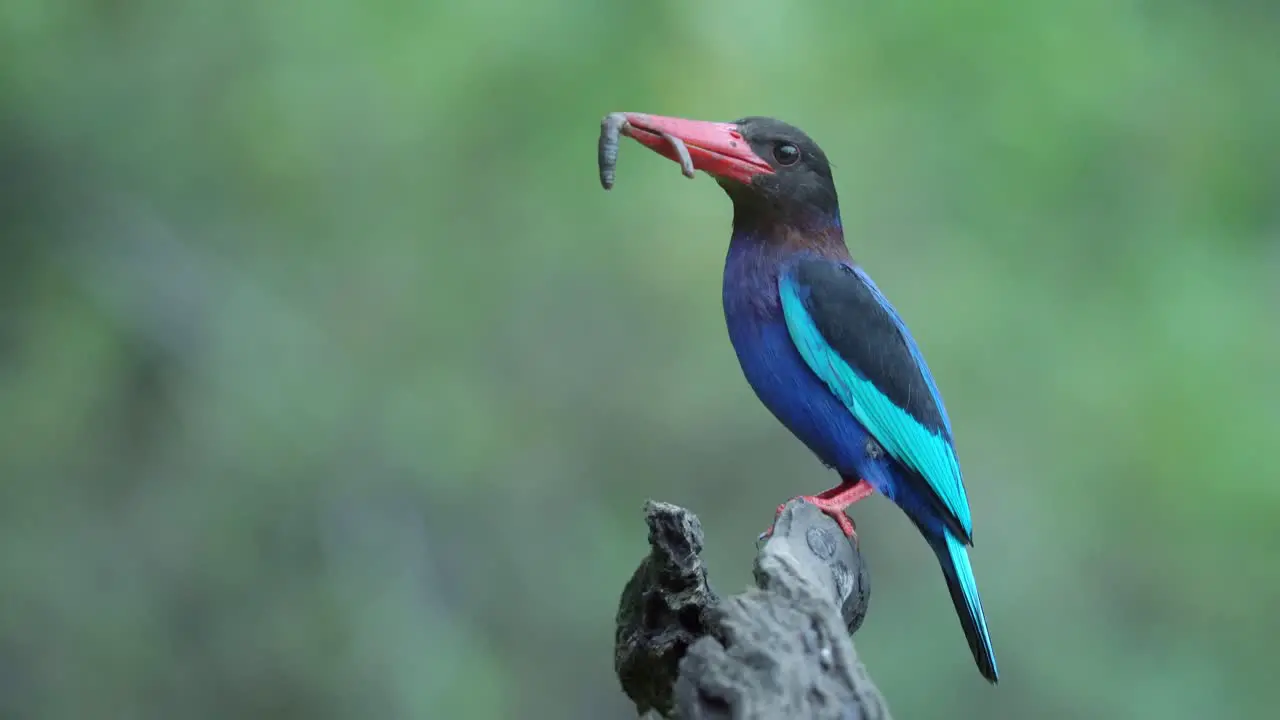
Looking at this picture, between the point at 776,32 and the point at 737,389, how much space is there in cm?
104

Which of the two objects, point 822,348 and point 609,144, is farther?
point 822,348

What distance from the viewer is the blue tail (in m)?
2.00

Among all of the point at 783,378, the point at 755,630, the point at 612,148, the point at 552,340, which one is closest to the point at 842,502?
the point at 783,378

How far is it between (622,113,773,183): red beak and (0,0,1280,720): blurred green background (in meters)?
1.02

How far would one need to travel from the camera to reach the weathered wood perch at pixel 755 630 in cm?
135

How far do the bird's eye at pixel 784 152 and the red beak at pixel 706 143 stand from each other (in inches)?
1.3

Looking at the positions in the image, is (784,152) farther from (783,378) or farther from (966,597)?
(966,597)

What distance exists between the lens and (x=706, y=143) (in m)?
1.94

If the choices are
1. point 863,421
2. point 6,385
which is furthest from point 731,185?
point 6,385

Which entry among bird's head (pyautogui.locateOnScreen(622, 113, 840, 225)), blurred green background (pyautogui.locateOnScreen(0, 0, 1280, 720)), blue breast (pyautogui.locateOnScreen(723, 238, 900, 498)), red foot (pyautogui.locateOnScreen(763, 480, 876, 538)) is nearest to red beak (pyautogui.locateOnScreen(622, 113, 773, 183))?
bird's head (pyautogui.locateOnScreen(622, 113, 840, 225))

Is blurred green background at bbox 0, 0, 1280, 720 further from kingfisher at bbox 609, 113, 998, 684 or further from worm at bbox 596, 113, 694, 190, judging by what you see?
worm at bbox 596, 113, 694, 190

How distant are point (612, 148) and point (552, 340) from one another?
1242mm

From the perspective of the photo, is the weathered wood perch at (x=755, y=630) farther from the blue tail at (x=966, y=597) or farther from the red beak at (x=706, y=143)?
the red beak at (x=706, y=143)

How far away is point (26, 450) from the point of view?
2.78 m
